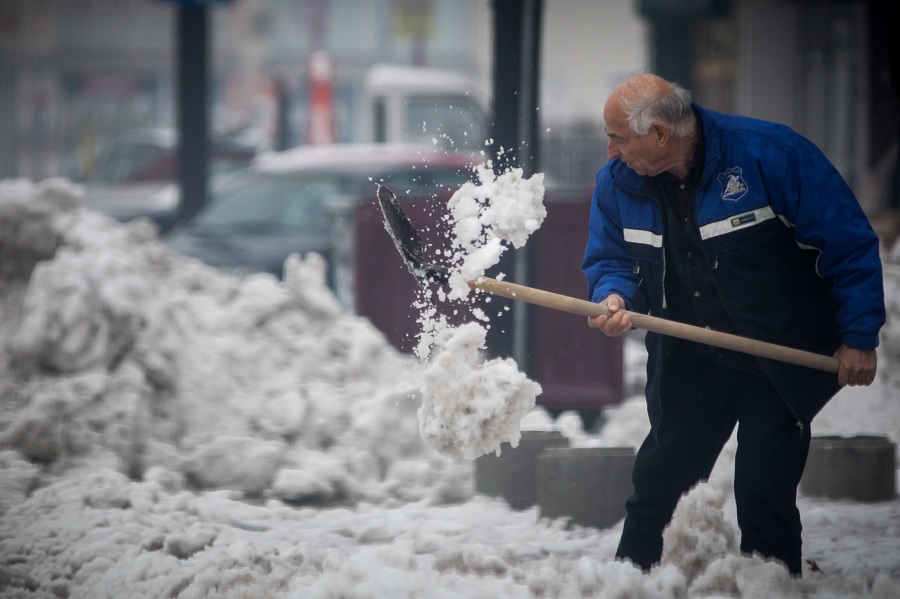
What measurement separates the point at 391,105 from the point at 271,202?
7.26m

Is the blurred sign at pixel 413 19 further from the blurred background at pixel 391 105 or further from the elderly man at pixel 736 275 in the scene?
the elderly man at pixel 736 275

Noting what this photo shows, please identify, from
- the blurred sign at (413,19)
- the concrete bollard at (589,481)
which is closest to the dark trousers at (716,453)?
the concrete bollard at (589,481)

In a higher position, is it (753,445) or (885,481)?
(753,445)

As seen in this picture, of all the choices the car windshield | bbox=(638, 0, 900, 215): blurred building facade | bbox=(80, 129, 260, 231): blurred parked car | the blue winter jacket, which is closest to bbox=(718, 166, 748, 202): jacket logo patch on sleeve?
the blue winter jacket

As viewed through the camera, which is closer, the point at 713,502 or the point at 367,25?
the point at 713,502

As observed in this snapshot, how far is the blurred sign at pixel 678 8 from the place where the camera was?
25.5ft

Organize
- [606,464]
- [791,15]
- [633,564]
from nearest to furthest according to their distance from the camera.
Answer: [633,564] < [606,464] < [791,15]

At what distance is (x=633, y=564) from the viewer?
11.5ft

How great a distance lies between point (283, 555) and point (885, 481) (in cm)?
252

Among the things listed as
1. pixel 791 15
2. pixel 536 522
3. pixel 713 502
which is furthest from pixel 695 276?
pixel 791 15

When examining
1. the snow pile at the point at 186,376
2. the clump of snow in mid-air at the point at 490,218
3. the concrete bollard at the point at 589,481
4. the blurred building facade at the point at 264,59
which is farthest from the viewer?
the blurred building facade at the point at 264,59

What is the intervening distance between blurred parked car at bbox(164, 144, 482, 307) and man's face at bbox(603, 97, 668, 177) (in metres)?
4.12

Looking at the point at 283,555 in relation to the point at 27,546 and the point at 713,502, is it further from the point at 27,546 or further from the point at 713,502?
the point at 713,502

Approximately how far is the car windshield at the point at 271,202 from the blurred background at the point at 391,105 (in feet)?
0.06
